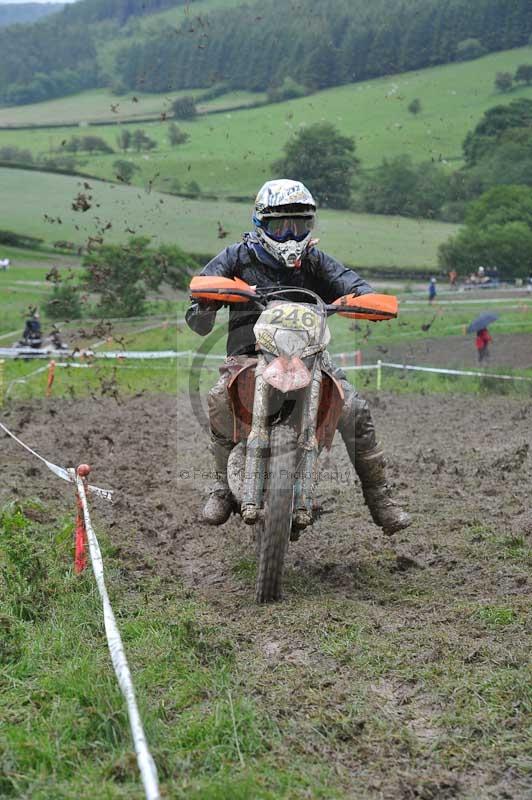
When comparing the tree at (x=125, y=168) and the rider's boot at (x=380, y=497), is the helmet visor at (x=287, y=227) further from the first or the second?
the tree at (x=125, y=168)

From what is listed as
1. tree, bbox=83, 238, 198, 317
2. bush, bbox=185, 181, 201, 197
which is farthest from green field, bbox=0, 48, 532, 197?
tree, bbox=83, 238, 198, 317

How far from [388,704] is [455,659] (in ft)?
2.12

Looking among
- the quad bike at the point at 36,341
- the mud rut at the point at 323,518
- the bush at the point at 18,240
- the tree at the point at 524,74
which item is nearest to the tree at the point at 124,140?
the bush at the point at 18,240

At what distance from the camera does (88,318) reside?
31438mm

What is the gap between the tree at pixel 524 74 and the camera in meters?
39.0

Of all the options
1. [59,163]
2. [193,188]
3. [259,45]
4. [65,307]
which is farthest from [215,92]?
[65,307]

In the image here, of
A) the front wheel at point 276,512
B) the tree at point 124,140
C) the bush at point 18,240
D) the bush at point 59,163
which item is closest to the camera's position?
the front wheel at point 276,512

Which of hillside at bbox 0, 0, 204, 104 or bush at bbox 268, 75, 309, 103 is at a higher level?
hillside at bbox 0, 0, 204, 104

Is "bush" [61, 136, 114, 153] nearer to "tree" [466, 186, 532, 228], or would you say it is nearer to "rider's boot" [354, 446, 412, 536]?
"tree" [466, 186, 532, 228]

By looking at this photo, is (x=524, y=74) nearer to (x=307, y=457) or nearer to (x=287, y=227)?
(x=287, y=227)

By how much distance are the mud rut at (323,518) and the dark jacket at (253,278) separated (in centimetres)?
172

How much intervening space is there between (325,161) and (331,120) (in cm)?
269

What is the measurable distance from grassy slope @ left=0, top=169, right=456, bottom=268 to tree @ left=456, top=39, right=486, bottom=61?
6472 mm

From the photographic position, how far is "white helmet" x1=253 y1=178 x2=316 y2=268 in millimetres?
7066
